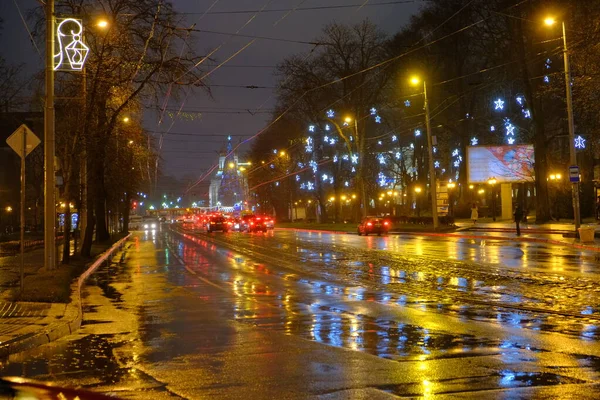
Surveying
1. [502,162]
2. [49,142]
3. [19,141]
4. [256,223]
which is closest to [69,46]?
[49,142]

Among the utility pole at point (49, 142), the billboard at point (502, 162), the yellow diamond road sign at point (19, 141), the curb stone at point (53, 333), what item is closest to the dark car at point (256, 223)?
the billboard at point (502, 162)

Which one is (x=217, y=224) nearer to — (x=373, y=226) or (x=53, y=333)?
(x=373, y=226)

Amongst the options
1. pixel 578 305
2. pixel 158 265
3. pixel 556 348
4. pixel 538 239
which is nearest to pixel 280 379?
pixel 556 348

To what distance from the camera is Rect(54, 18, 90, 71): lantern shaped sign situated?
2019 cm

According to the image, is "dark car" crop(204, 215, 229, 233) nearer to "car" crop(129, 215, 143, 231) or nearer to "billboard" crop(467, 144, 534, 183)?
"billboard" crop(467, 144, 534, 183)

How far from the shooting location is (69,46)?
20219mm

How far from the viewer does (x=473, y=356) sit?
9.10 m

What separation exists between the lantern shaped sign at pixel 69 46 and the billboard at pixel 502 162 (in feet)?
129

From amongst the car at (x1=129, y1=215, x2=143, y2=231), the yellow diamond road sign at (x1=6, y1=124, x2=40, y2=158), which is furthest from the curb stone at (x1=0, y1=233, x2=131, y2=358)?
the car at (x1=129, y1=215, x2=143, y2=231)

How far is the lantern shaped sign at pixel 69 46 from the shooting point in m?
20.2

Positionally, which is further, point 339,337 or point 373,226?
point 373,226

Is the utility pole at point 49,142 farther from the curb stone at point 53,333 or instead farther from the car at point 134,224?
the car at point 134,224

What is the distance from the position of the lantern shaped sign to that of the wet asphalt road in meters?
6.39

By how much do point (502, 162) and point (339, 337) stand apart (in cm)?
4642
